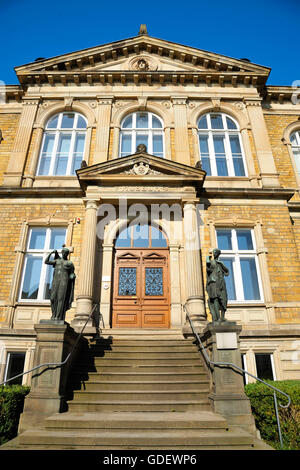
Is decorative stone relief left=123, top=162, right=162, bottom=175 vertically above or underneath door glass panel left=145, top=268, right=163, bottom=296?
above

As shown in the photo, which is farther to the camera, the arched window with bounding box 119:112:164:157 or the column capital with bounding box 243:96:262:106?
the column capital with bounding box 243:96:262:106

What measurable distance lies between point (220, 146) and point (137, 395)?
10.6 metres

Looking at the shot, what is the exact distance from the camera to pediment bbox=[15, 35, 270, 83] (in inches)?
563

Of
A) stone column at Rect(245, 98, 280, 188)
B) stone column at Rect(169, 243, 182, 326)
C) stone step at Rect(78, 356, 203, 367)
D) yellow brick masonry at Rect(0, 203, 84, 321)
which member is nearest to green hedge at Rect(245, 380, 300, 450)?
stone step at Rect(78, 356, 203, 367)

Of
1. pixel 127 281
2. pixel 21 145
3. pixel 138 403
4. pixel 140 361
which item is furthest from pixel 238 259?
pixel 21 145

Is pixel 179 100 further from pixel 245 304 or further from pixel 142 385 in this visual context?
pixel 142 385

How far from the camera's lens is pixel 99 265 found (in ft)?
35.9

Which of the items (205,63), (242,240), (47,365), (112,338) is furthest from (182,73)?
(47,365)

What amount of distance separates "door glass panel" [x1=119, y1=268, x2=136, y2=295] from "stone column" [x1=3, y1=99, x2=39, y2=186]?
550 centimetres

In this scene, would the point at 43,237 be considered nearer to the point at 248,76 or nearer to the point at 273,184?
the point at 273,184

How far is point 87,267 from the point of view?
10281 mm

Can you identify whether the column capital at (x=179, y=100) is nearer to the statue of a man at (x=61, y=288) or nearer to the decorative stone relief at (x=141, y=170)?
the decorative stone relief at (x=141, y=170)

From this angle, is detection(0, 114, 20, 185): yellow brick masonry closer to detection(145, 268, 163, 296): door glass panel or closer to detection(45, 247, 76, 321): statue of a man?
detection(45, 247, 76, 321): statue of a man

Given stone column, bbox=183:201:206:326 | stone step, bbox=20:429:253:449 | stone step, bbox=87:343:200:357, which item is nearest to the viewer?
stone step, bbox=20:429:253:449
